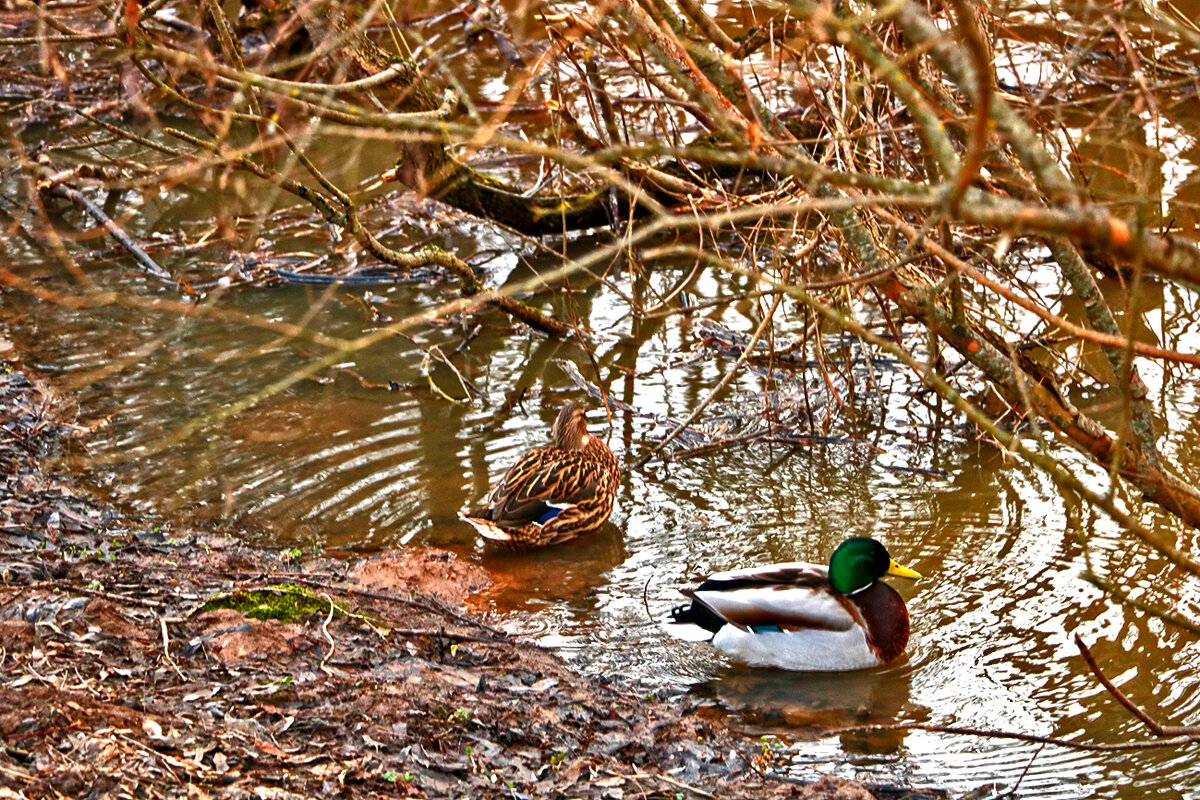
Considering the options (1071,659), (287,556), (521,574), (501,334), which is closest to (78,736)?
(287,556)

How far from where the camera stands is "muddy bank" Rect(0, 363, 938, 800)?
4184mm

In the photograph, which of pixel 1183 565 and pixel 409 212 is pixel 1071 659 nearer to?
pixel 1183 565

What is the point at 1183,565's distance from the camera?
3299 mm

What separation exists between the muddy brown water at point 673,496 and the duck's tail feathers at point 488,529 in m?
0.20

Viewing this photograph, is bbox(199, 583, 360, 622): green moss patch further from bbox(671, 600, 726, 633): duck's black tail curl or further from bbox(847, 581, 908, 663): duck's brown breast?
bbox(847, 581, 908, 663): duck's brown breast

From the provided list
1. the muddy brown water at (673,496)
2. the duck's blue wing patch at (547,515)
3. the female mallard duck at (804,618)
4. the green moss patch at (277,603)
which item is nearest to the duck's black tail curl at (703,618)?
the female mallard duck at (804,618)

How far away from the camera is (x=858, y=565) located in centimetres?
608

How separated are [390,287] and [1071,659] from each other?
6.31 m

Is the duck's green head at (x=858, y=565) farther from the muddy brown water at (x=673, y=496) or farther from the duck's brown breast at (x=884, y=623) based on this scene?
the muddy brown water at (x=673, y=496)

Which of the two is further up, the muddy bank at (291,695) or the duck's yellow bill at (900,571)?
the duck's yellow bill at (900,571)

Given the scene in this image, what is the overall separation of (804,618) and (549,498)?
1690 millimetres

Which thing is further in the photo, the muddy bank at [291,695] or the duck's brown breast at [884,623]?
the duck's brown breast at [884,623]

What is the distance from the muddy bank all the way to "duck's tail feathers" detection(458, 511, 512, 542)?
37 centimetres

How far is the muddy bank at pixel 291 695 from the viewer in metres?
4.18
